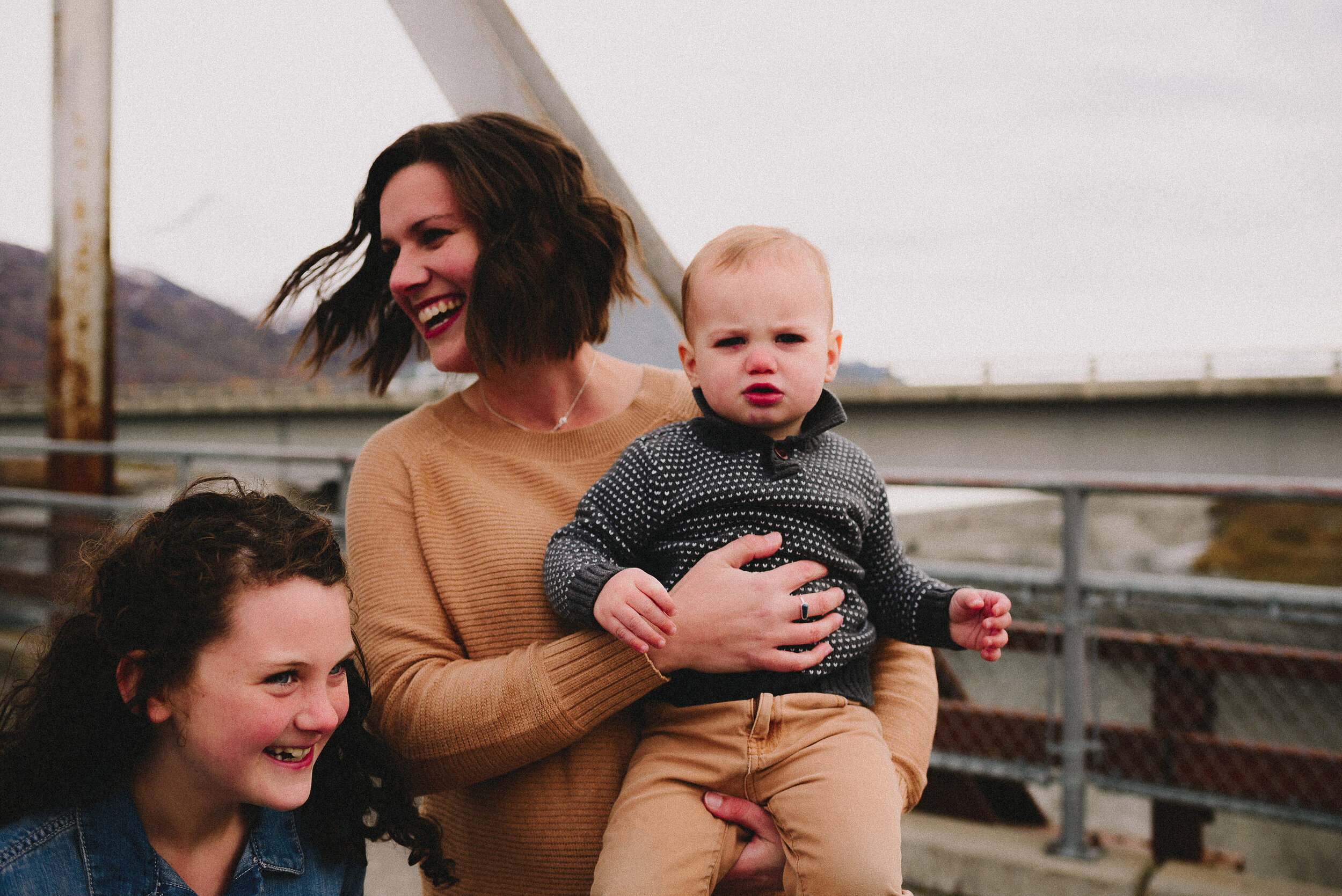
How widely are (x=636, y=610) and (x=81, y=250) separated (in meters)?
6.05

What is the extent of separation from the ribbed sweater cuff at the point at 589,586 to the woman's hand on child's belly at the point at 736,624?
11cm

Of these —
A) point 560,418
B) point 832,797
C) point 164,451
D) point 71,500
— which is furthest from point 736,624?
point 71,500

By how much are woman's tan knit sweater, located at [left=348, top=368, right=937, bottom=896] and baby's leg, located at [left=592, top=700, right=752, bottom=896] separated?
77mm

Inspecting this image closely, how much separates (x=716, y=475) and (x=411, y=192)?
0.68 m

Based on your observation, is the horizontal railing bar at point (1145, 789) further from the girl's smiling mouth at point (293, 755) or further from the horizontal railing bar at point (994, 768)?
the girl's smiling mouth at point (293, 755)

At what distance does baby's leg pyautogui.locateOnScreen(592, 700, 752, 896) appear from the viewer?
1.31 meters

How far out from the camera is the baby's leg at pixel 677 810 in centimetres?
131

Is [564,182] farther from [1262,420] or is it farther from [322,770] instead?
[1262,420]

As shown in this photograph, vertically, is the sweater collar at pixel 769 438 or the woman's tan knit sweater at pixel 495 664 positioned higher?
the sweater collar at pixel 769 438

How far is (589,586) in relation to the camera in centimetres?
133

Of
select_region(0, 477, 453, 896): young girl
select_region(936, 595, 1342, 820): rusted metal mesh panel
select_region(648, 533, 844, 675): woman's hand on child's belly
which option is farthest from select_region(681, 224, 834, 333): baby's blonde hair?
select_region(936, 595, 1342, 820): rusted metal mesh panel

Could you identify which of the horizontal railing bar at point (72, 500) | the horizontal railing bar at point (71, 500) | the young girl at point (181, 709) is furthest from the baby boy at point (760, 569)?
the horizontal railing bar at point (71, 500)

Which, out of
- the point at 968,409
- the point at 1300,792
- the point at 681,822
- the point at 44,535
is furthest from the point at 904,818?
the point at 968,409

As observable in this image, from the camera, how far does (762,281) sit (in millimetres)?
1545
